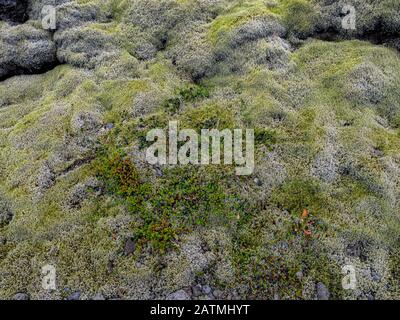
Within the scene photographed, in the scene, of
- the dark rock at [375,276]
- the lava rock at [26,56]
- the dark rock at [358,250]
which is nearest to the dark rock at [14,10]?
the lava rock at [26,56]

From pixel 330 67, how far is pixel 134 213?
1360 centimetres

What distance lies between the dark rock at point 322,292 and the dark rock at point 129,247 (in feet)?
23.8

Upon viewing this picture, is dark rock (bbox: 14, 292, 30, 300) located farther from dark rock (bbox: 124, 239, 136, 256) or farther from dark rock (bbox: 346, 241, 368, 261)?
dark rock (bbox: 346, 241, 368, 261)

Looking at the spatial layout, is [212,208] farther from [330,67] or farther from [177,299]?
[330,67]

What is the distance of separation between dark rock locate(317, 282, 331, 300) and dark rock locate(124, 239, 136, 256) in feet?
23.8

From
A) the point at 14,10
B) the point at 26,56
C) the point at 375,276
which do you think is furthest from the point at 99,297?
the point at 14,10

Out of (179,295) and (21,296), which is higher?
(179,295)

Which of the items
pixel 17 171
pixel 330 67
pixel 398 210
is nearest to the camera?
pixel 398 210

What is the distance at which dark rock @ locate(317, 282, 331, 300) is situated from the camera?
14.8m

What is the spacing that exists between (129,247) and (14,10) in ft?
78.7

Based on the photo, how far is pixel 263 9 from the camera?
2572cm

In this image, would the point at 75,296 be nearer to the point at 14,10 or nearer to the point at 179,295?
the point at 179,295

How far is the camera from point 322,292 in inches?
585
